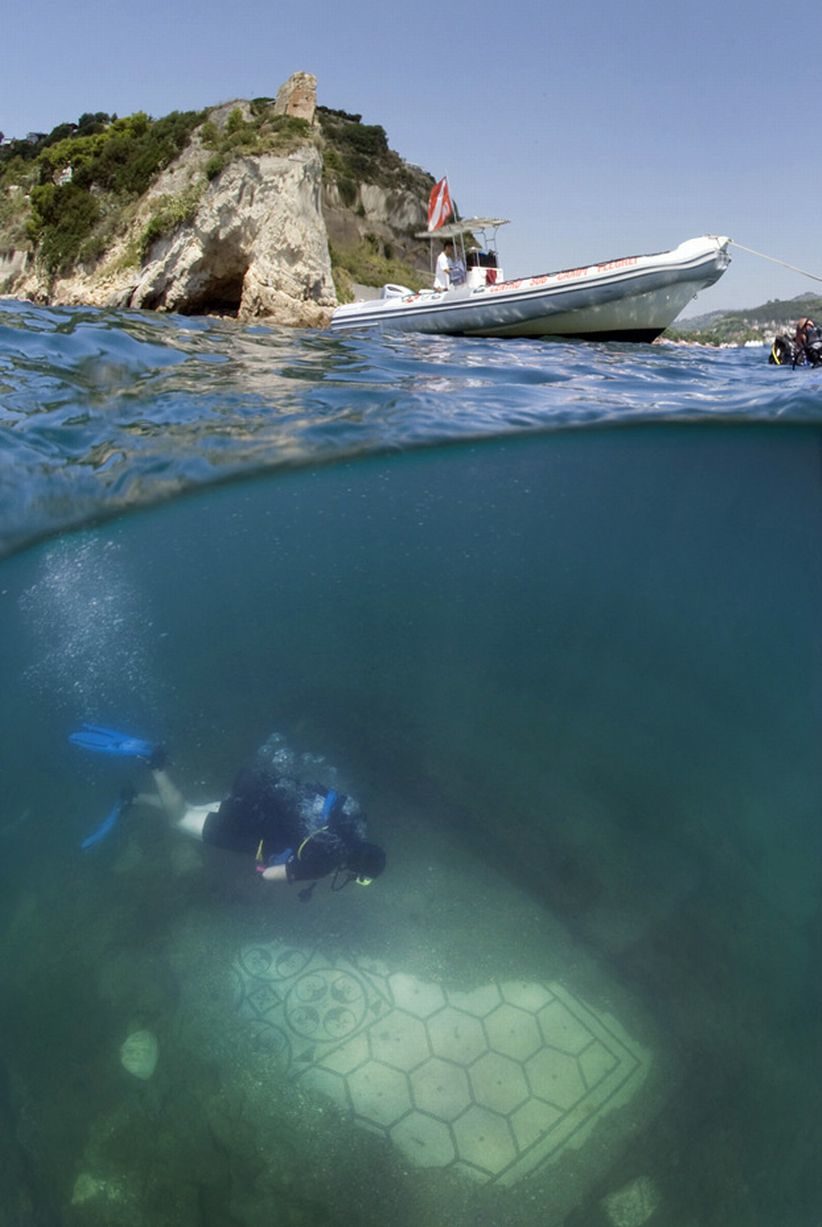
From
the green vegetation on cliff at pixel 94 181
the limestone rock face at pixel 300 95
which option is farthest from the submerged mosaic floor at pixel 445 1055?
the limestone rock face at pixel 300 95

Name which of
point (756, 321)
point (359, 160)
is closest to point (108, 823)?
point (756, 321)

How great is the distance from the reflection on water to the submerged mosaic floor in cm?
6

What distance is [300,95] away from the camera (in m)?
33.0

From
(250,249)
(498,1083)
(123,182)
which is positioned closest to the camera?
(498,1083)

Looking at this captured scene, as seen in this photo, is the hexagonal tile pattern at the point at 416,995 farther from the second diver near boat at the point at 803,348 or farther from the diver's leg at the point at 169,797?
the second diver near boat at the point at 803,348

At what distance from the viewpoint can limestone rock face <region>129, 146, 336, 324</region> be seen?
87.0 feet

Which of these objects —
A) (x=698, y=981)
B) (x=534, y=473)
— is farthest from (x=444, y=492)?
(x=698, y=981)

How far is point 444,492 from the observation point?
26.2 ft

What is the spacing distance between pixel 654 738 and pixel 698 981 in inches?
77.0

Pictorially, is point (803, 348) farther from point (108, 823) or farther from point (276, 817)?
point (108, 823)

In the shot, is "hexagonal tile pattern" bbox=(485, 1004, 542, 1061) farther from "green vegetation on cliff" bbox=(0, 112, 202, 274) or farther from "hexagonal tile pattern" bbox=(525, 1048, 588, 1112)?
"green vegetation on cliff" bbox=(0, 112, 202, 274)

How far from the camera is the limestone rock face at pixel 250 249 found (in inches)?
1045

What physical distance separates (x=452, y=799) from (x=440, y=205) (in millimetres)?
24829

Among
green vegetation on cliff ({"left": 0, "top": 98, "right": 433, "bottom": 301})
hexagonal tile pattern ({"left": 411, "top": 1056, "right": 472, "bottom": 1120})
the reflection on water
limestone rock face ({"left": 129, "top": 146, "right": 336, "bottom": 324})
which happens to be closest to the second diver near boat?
the reflection on water
